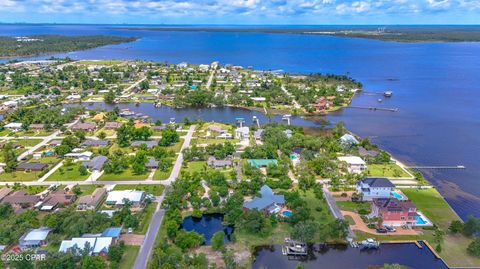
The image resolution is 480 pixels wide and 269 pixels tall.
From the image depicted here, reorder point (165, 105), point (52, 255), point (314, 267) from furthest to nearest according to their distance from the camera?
point (165, 105) < point (314, 267) < point (52, 255)

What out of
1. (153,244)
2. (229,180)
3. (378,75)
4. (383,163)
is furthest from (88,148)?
(378,75)

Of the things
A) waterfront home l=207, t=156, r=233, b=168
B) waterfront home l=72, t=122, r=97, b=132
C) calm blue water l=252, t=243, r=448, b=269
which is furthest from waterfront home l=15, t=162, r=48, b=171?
calm blue water l=252, t=243, r=448, b=269

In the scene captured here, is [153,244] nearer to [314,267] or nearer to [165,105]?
[314,267]

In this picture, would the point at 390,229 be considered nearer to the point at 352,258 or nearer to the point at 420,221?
the point at 420,221

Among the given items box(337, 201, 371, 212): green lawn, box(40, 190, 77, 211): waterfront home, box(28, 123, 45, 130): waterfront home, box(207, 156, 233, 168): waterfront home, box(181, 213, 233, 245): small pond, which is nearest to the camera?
box(181, 213, 233, 245): small pond

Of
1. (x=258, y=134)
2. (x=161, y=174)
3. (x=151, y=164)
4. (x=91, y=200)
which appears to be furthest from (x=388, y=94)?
(x=91, y=200)

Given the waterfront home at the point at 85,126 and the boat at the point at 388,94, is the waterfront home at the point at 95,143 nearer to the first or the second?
the waterfront home at the point at 85,126

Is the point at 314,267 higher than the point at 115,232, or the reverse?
the point at 115,232

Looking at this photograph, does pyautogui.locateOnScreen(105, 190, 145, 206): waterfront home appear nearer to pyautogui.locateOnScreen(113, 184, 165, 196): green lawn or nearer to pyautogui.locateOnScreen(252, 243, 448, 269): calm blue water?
pyautogui.locateOnScreen(113, 184, 165, 196): green lawn
